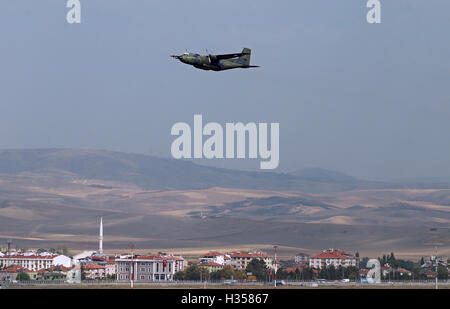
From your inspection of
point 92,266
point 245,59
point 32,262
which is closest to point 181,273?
point 92,266

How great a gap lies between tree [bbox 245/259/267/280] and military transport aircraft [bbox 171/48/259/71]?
209ft

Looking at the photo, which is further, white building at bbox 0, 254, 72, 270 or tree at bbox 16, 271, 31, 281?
white building at bbox 0, 254, 72, 270

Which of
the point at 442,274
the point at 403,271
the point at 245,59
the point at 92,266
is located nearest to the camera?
the point at 245,59

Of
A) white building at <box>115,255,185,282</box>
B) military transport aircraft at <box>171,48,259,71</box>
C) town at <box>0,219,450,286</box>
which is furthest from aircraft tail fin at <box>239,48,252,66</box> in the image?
white building at <box>115,255,185,282</box>

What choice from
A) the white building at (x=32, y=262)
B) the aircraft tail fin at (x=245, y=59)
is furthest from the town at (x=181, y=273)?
the aircraft tail fin at (x=245, y=59)

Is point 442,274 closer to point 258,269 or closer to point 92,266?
point 258,269

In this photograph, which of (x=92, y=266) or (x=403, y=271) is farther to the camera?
(x=403, y=271)

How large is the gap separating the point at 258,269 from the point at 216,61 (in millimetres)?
81486

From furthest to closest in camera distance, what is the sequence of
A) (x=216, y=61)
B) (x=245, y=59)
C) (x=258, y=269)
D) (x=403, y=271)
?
(x=403, y=271), (x=258, y=269), (x=245, y=59), (x=216, y=61)

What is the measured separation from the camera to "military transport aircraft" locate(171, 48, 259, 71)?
96812mm

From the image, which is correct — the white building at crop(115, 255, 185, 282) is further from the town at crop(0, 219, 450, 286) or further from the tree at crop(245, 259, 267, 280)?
the tree at crop(245, 259, 267, 280)

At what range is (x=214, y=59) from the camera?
9906cm

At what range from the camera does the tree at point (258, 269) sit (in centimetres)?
16312

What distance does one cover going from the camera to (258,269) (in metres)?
174
